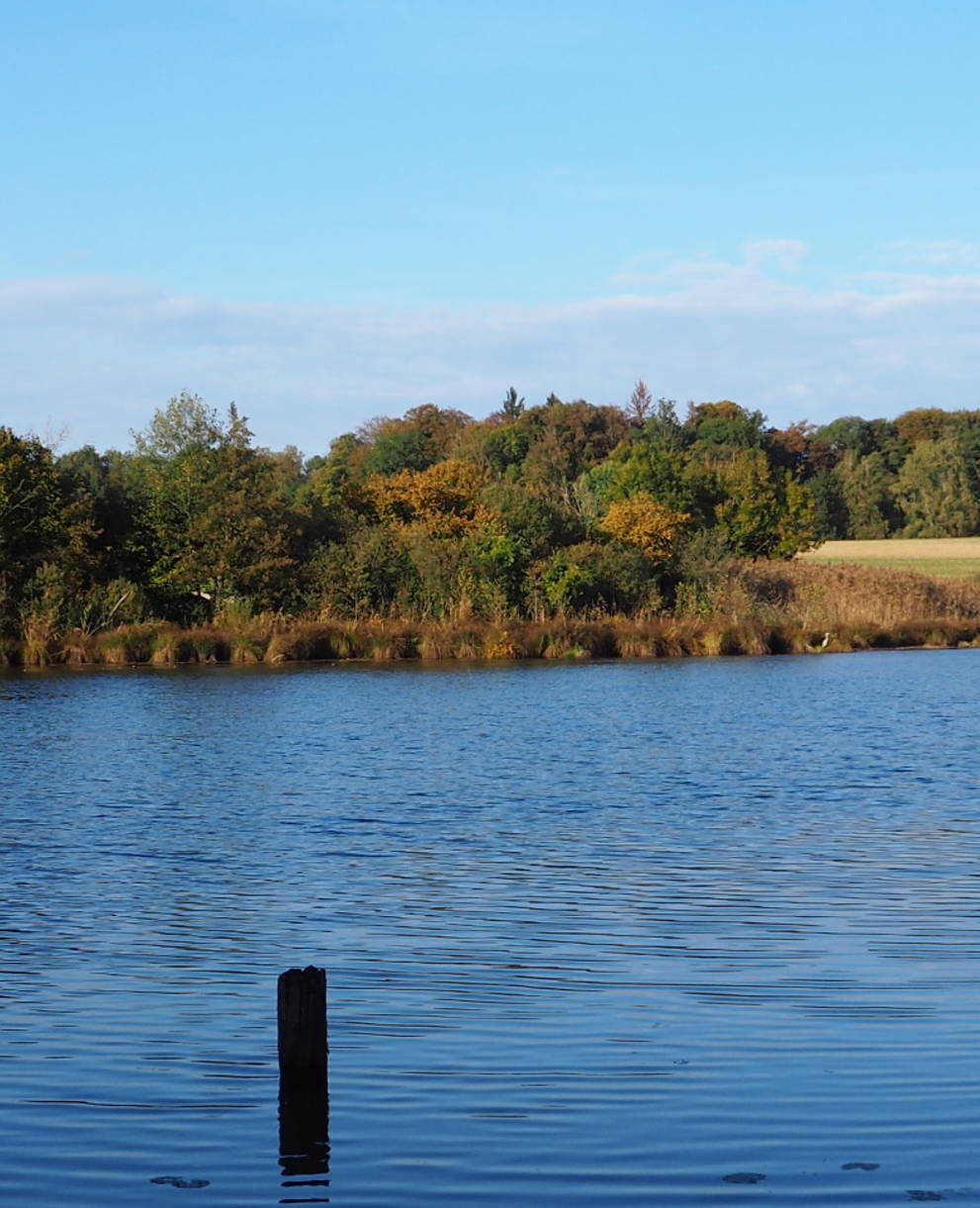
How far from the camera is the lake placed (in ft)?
24.6

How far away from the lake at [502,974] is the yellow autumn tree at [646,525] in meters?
32.7

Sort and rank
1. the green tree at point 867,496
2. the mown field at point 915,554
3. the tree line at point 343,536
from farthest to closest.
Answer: the green tree at point 867,496 → the mown field at point 915,554 → the tree line at point 343,536

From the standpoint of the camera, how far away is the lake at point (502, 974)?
7.50 meters

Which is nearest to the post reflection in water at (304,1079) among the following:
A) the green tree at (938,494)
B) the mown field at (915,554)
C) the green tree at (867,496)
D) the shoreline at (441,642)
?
the shoreline at (441,642)

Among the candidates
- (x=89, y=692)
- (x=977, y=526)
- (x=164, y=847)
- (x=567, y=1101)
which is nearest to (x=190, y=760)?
(x=164, y=847)

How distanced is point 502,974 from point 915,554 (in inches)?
3180

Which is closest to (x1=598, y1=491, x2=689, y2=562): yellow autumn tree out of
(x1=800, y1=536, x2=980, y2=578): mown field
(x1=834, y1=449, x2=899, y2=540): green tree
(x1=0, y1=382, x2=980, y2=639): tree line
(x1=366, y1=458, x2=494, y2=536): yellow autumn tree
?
(x1=0, y1=382, x2=980, y2=639): tree line

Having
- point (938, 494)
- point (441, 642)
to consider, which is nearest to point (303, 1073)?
point (441, 642)

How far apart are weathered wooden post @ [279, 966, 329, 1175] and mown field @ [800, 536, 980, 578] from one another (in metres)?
64.9

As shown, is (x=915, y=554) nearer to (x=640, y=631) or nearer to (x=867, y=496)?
(x=867, y=496)

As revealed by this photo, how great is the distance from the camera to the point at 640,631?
52625 mm

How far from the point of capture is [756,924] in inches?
506

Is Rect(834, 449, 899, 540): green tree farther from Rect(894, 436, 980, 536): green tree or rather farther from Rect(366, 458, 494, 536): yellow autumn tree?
Rect(366, 458, 494, 536): yellow autumn tree

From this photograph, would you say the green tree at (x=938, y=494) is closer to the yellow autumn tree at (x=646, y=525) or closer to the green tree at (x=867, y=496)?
the green tree at (x=867, y=496)
